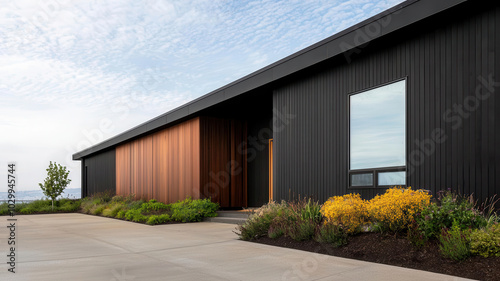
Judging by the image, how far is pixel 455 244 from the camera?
5.02m

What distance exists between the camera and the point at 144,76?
43.8 feet

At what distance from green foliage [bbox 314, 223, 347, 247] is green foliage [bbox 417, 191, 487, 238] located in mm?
1264

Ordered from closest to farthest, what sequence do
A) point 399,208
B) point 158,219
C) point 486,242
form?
point 486,242 < point 399,208 < point 158,219

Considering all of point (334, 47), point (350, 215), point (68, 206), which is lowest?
point (68, 206)

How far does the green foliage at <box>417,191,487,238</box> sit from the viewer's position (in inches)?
216

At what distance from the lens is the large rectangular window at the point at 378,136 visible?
25.6 ft

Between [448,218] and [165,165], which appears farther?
[165,165]

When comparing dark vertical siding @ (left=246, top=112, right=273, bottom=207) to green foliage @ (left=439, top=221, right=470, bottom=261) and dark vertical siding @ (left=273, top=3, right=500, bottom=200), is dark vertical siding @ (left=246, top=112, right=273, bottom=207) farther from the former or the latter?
green foliage @ (left=439, top=221, right=470, bottom=261)

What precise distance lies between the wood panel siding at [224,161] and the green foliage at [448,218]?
32.2 ft

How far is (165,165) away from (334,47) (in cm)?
1042

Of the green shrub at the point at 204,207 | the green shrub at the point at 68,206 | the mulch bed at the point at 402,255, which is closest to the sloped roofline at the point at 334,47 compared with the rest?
the green shrub at the point at 204,207

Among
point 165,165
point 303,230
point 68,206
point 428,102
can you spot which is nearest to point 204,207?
point 165,165

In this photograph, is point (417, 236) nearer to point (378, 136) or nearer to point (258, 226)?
point (378, 136)

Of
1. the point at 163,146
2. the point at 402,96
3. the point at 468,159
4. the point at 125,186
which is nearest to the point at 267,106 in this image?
the point at 163,146
